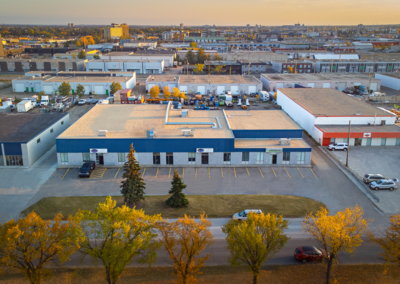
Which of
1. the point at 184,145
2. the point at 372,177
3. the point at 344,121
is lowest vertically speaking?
the point at 372,177

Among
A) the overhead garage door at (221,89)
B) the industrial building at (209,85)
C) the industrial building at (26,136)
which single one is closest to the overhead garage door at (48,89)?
the industrial building at (209,85)

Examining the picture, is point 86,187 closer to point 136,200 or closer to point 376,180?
point 136,200

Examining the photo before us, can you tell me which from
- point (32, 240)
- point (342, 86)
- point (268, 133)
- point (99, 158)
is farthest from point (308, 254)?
point (342, 86)

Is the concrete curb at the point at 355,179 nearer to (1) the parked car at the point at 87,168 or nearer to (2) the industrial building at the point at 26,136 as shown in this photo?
(1) the parked car at the point at 87,168

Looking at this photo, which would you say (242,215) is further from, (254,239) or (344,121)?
(344,121)

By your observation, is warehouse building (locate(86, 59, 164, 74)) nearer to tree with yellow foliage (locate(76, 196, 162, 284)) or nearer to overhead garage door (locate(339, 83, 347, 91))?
overhead garage door (locate(339, 83, 347, 91))

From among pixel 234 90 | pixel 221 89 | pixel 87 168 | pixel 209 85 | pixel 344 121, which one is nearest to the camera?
pixel 87 168
